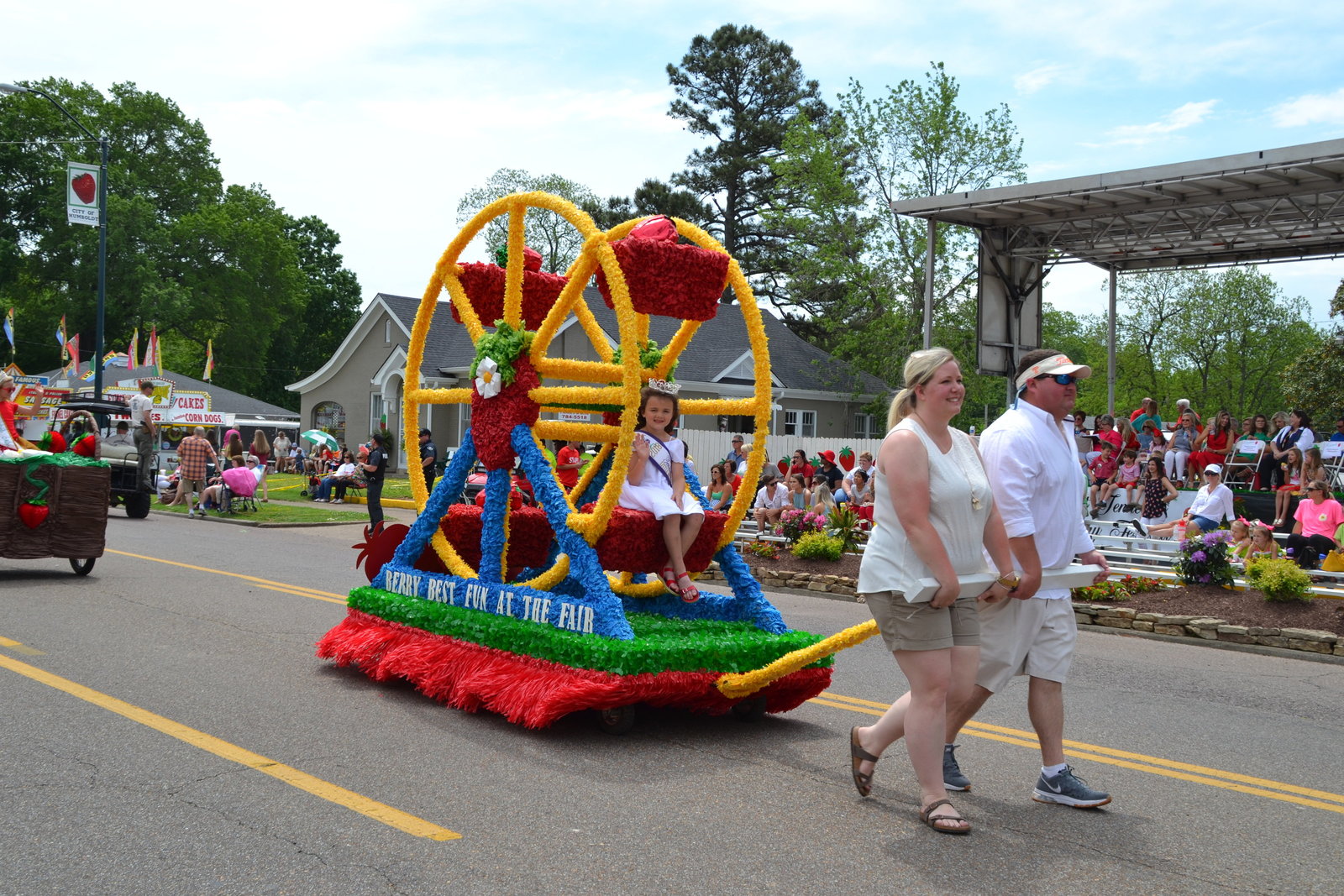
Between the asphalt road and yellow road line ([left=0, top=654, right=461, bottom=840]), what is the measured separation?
0.06ft

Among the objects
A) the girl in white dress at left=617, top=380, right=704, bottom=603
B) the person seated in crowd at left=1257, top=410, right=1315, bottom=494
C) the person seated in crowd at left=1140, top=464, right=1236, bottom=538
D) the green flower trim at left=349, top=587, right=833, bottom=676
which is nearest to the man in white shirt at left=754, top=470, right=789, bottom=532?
the person seated in crowd at left=1140, top=464, right=1236, bottom=538

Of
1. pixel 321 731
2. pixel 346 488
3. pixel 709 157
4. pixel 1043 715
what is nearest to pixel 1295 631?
pixel 1043 715

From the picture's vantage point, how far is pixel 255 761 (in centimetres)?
527

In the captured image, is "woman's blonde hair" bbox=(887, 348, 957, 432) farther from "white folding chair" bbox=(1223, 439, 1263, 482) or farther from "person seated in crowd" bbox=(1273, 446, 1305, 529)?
"white folding chair" bbox=(1223, 439, 1263, 482)

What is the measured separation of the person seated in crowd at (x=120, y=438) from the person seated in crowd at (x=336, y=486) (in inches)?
255

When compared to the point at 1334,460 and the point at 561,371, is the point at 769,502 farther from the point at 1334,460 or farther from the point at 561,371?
the point at 561,371

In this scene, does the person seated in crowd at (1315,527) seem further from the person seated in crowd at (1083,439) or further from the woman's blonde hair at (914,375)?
the woman's blonde hair at (914,375)

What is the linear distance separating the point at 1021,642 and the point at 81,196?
27.2m

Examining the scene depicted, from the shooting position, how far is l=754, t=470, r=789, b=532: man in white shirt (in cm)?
1808

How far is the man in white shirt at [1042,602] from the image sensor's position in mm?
4895

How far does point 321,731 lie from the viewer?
5859mm

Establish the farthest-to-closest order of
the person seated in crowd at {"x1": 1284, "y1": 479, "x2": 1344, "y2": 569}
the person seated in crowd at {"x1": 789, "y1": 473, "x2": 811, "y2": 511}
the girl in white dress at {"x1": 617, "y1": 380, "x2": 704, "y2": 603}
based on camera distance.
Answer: the person seated in crowd at {"x1": 789, "y1": 473, "x2": 811, "y2": 511} → the person seated in crowd at {"x1": 1284, "y1": 479, "x2": 1344, "y2": 569} → the girl in white dress at {"x1": 617, "y1": 380, "x2": 704, "y2": 603}

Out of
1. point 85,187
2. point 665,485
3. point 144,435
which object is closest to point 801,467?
point 144,435

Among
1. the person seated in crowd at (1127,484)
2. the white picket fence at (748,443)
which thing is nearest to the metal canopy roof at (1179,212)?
the person seated in crowd at (1127,484)
